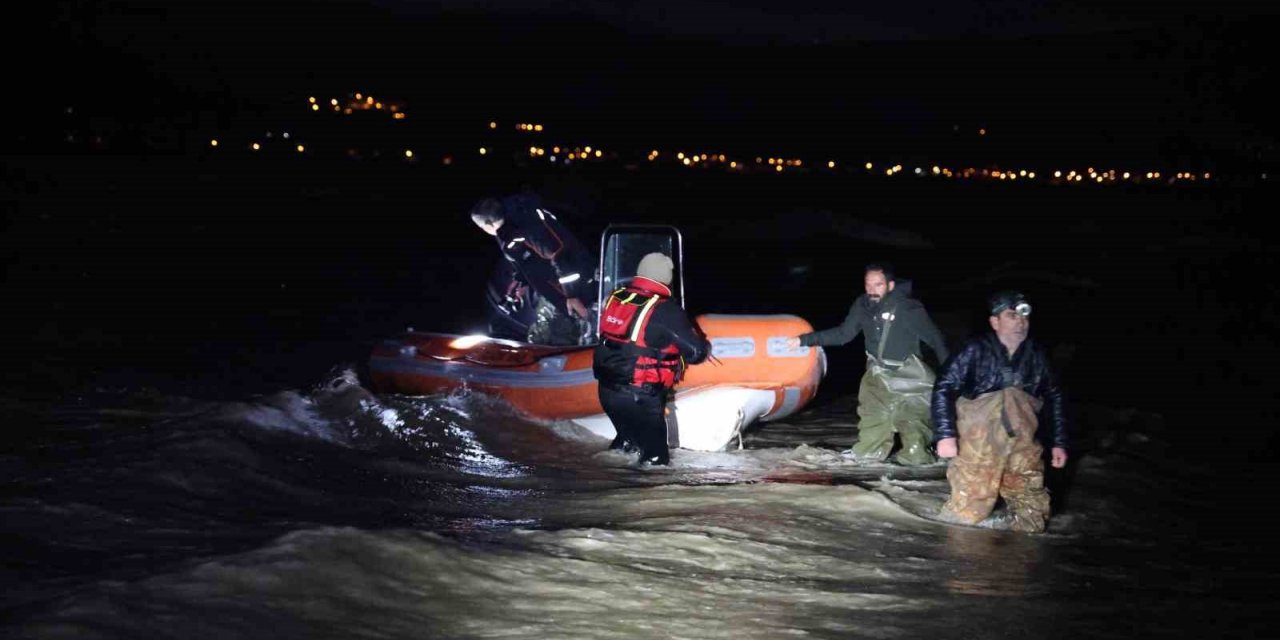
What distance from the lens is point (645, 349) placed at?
6832 millimetres

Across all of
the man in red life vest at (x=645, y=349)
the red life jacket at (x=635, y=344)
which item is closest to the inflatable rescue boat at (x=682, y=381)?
the man in red life vest at (x=645, y=349)

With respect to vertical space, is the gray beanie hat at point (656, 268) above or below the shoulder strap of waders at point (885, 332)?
above

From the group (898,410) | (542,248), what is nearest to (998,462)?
(898,410)

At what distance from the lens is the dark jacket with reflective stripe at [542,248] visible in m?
8.96

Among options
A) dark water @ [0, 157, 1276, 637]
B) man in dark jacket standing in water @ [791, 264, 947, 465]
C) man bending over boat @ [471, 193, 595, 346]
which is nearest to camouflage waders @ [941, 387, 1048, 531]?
dark water @ [0, 157, 1276, 637]

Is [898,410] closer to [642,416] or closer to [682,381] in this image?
[682,381]

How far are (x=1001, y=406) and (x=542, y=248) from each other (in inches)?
167

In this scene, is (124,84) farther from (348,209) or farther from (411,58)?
(411,58)

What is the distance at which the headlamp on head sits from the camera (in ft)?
18.0

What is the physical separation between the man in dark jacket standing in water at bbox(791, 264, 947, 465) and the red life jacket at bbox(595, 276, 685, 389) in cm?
116

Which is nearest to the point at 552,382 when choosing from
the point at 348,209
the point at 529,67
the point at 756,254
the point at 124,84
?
the point at 756,254

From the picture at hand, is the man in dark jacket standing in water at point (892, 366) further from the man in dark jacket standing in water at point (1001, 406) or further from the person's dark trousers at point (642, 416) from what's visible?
the man in dark jacket standing in water at point (1001, 406)

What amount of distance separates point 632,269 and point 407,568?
4.21 meters

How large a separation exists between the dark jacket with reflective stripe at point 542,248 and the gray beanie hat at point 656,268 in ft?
7.16
